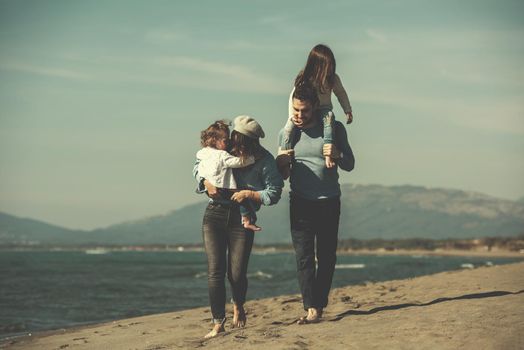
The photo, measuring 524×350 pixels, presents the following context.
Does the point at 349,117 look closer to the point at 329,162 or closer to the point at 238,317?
the point at 329,162

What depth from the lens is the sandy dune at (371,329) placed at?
5309mm

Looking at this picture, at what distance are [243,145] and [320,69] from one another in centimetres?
100

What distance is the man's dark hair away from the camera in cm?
619

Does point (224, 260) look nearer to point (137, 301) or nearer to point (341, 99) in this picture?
point (341, 99)

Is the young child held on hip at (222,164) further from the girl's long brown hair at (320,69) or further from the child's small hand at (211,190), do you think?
the girl's long brown hair at (320,69)

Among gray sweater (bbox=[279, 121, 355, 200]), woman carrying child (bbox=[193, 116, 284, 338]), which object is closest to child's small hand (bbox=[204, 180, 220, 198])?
woman carrying child (bbox=[193, 116, 284, 338])

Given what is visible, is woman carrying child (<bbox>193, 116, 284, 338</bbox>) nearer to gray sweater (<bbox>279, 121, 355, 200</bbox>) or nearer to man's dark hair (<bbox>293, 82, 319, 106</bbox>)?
gray sweater (<bbox>279, 121, 355, 200</bbox>)

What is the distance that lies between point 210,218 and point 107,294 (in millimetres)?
19577

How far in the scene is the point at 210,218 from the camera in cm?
632

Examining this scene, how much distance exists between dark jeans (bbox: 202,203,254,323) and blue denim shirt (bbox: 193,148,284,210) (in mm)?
138

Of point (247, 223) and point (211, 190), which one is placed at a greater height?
point (211, 190)

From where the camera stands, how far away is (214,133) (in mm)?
6254

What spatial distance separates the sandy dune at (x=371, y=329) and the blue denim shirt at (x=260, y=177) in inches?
50.8

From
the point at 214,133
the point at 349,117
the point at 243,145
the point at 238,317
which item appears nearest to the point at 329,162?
the point at 349,117
